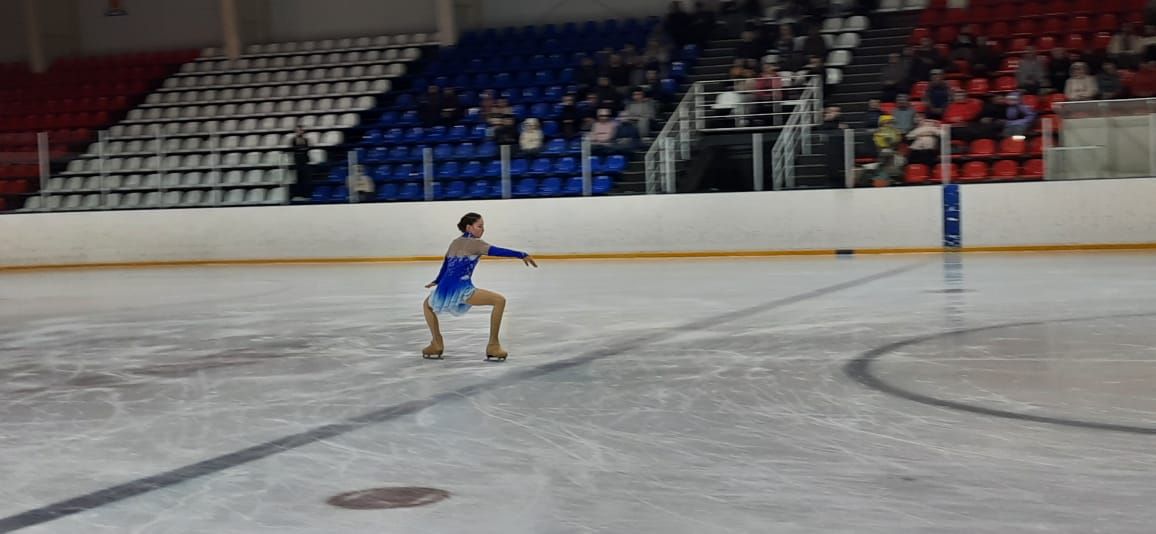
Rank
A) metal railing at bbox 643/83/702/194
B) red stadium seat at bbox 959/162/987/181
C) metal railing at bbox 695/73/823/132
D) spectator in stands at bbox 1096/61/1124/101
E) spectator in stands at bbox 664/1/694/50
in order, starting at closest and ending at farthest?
spectator in stands at bbox 1096/61/1124/101 → red stadium seat at bbox 959/162/987/181 → metal railing at bbox 695/73/823/132 → metal railing at bbox 643/83/702/194 → spectator in stands at bbox 664/1/694/50

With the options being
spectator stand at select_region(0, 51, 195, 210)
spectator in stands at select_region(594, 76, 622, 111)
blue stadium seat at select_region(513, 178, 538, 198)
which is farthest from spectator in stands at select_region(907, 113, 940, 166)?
spectator stand at select_region(0, 51, 195, 210)

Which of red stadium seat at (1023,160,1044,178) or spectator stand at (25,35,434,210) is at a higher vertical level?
spectator stand at (25,35,434,210)

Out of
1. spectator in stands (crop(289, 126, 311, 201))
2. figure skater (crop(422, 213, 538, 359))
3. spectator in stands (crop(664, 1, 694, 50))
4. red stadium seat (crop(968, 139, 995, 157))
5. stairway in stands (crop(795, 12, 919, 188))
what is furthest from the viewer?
spectator in stands (crop(664, 1, 694, 50))

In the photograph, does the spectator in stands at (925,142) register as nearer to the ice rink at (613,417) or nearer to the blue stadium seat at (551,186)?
the blue stadium seat at (551,186)

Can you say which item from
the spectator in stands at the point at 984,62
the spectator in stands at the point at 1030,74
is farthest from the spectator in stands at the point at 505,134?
the spectator in stands at the point at 1030,74

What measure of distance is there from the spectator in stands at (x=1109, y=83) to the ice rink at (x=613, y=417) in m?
6.68

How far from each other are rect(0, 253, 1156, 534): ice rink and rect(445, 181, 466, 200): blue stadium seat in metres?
8.51

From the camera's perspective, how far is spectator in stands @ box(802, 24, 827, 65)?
20422 millimetres

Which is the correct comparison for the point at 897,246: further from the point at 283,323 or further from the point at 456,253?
the point at 456,253

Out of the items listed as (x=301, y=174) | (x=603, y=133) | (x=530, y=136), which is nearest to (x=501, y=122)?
(x=530, y=136)

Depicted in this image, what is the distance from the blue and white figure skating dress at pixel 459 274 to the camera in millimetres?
7492

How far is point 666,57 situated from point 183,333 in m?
13.6

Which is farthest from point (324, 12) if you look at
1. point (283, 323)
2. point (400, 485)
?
point (400, 485)

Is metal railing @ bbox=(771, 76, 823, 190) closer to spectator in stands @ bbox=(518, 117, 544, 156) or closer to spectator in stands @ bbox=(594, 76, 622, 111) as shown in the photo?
spectator in stands @ bbox=(594, 76, 622, 111)
